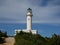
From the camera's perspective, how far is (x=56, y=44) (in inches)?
893

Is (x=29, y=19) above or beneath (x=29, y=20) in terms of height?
above

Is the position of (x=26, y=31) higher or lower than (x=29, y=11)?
lower

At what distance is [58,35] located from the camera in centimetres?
2538

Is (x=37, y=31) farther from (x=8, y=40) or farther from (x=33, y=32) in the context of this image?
(x=8, y=40)

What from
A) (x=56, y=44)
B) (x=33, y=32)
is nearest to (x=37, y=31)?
(x=33, y=32)

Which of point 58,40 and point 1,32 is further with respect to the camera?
point 1,32

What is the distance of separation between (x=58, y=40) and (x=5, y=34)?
18316 millimetres

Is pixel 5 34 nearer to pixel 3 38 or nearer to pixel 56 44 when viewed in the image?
pixel 3 38

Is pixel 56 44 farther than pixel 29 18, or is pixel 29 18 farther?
pixel 29 18

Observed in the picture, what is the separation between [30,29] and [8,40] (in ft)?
9.93

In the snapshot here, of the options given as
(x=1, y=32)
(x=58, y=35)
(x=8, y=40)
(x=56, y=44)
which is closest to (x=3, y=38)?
(x=8, y=40)

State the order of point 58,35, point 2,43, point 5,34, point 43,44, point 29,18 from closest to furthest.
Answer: point 43,44
point 58,35
point 2,43
point 29,18
point 5,34

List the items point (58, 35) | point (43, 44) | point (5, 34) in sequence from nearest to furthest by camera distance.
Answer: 1. point (43, 44)
2. point (58, 35)
3. point (5, 34)

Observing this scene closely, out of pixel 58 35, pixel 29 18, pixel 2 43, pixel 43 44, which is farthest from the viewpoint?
pixel 29 18
